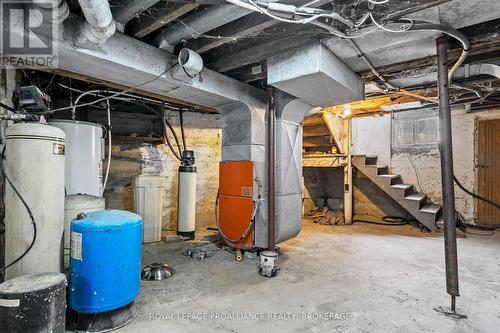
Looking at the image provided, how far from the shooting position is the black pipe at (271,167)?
132 inches

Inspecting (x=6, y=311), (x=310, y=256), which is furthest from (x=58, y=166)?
(x=310, y=256)

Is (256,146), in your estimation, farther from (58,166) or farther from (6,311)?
(6,311)

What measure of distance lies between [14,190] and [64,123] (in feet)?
3.04

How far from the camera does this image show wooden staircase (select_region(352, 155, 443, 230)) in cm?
504

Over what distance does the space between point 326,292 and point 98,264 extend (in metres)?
1.93

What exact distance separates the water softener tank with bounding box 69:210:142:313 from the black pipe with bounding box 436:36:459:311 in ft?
8.29

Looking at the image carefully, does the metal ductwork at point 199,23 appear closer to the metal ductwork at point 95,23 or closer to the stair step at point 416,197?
the metal ductwork at point 95,23

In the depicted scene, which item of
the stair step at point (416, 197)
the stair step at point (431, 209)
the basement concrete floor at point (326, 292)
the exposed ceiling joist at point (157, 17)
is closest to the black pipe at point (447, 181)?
the basement concrete floor at point (326, 292)

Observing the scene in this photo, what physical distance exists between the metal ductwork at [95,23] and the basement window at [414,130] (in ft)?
19.7

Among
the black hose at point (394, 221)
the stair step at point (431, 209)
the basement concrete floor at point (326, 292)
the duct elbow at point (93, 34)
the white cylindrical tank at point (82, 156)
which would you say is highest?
the duct elbow at point (93, 34)

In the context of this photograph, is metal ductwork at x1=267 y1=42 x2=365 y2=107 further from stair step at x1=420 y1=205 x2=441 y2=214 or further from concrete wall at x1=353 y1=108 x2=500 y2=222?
concrete wall at x1=353 y1=108 x2=500 y2=222

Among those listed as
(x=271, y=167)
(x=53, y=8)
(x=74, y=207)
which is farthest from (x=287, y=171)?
(x=53, y=8)

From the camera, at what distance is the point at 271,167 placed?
3428 mm

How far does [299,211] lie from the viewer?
387cm
